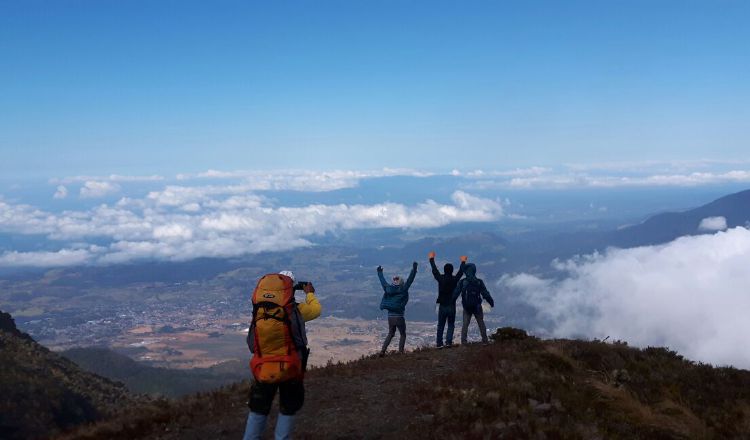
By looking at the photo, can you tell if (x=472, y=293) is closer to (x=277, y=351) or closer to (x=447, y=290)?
(x=447, y=290)

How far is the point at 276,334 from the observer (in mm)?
7691

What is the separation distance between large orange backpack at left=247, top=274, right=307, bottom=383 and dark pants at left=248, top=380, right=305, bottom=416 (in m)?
0.14

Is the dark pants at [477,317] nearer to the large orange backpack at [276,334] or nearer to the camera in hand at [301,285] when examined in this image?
the camera in hand at [301,285]

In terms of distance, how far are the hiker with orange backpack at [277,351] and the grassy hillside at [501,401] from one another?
2666mm

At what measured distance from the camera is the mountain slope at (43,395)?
75.5 ft

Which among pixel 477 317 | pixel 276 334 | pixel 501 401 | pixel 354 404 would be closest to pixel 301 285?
pixel 276 334

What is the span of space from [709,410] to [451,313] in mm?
7960

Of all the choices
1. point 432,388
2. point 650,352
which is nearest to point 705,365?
point 650,352

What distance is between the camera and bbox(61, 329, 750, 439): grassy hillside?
9.91 m

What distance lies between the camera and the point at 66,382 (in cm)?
2938

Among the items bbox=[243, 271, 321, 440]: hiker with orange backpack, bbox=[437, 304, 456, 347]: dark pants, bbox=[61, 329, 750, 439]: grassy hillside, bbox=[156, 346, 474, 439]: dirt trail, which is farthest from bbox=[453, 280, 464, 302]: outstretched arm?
bbox=[243, 271, 321, 440]: hiker with orange backpack

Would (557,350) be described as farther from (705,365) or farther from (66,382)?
(66,382)

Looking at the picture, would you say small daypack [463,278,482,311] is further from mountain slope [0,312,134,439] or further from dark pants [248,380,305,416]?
mountain slope [0,312,134,439]

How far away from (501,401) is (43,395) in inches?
951
